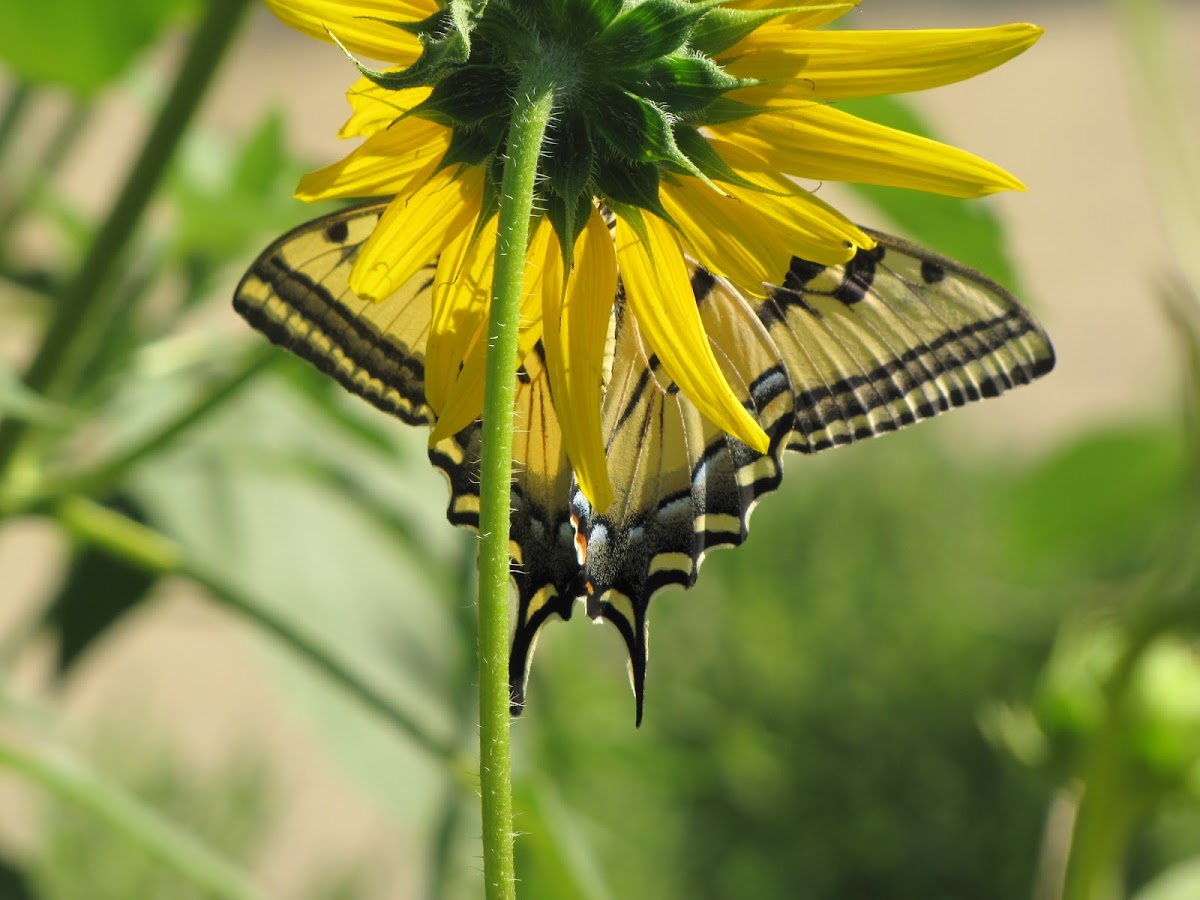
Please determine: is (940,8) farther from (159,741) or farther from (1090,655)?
(1090,655)

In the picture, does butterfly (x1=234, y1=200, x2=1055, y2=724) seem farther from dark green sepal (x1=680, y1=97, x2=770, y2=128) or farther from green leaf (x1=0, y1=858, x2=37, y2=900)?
green leaf (x1=0, y1=858, x2=37, y2=900)

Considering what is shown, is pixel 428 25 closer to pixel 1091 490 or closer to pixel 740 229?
pixel 740 229

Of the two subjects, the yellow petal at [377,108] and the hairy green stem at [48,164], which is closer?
the yellow petal at [377,108]

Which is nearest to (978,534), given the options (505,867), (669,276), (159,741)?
(159,741)

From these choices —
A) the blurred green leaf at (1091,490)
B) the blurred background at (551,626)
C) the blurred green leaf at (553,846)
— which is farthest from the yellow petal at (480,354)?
the blurred green leaf at (1091,490)

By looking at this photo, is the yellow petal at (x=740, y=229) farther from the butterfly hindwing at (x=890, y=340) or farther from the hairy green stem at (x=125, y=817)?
the hairy green stem at (x=125, y=817)

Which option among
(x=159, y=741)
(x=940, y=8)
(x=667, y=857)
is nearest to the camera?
(x=159, y=741)

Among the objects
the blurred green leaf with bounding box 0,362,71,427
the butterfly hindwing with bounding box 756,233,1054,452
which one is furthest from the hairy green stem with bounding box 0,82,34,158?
the butterfly hindwing with bounding box 756,233,1054,452

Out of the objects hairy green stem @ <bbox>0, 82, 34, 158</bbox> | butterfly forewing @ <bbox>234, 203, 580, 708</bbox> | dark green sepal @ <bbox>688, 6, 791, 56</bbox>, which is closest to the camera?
dark green sepal @ <bbox>688, 6, 791, 56</bbox>
